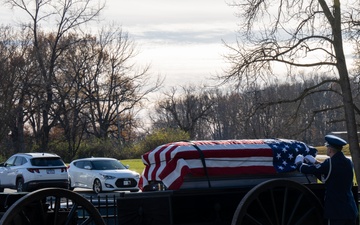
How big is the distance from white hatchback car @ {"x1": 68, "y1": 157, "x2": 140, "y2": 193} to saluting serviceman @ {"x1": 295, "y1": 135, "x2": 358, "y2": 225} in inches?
792

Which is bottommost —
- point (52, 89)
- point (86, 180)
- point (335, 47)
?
point (86, 180)

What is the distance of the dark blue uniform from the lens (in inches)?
330

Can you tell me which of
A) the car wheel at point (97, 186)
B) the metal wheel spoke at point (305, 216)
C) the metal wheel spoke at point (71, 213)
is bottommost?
the car wheel at point (97, 186)

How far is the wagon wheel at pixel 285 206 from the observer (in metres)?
8.29

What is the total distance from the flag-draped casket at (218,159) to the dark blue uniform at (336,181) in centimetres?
51

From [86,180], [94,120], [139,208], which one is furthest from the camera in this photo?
[94,120]

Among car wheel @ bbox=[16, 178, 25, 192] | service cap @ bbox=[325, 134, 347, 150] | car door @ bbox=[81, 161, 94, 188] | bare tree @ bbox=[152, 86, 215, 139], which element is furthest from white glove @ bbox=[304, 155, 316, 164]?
bare tree @ bbox=[152, 86, 215, 139]

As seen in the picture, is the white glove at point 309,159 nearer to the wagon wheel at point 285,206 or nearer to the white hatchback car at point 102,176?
the wagon wheel at point 285,206

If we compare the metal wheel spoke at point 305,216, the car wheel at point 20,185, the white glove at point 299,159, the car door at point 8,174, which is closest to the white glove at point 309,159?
the white glove at point 299,159

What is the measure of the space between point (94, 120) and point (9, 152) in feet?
44.3

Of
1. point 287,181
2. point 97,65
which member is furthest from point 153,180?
point 97,65

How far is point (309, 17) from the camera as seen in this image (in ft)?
56.9

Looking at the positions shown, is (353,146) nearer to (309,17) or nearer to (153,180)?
(309,17)

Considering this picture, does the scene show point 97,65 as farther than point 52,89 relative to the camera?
Yes
